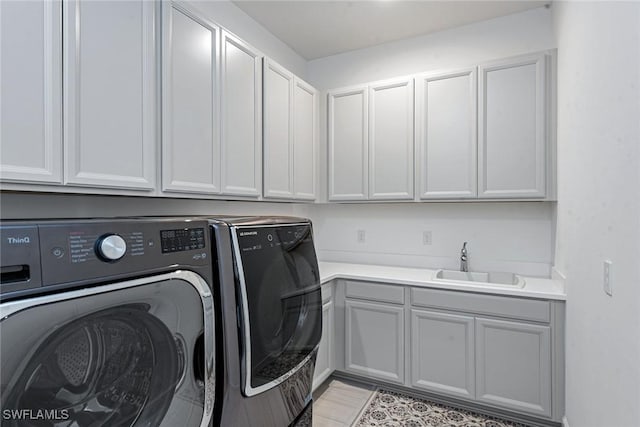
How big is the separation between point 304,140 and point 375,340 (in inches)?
62.9

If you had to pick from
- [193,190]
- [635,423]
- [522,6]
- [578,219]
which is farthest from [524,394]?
[522,6]

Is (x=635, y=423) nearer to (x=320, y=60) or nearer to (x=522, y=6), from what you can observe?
(x=522, y=6)

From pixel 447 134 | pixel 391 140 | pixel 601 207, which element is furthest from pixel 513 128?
pixel 601 207

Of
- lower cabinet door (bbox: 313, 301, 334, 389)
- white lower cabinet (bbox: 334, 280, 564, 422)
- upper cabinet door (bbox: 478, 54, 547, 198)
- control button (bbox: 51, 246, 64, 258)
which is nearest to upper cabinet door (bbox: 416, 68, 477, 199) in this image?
upper cabinet door (bbox: 478, 54, 547, 198)

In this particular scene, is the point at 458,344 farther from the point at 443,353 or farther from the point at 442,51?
the point at 442,51

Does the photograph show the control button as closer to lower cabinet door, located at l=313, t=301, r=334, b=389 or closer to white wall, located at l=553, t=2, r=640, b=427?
white wall, located at l=553, t=2, r=640, b=427

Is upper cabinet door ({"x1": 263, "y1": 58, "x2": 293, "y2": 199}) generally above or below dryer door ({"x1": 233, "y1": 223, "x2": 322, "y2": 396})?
above

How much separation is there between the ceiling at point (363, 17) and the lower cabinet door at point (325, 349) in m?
2.12

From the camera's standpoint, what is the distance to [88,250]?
0.85 metres

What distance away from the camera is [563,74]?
199 cm

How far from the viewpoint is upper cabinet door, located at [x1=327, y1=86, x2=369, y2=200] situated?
2.77 m

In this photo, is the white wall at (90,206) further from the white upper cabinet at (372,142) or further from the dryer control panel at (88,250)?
the white upper cabinet at (372,142)

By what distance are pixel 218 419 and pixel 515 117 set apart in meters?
2.42

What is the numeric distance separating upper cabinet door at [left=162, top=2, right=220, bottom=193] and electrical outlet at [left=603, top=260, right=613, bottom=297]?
65.9 inches
